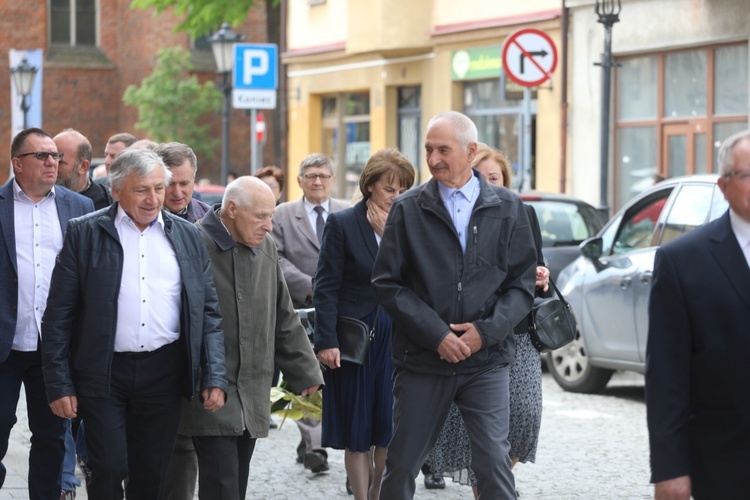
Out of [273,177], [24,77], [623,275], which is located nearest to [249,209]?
[273,177]

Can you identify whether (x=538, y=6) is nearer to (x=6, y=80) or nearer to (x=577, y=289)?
(x=577, y=289)

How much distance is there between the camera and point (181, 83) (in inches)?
1692

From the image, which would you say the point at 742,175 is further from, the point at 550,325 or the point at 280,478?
the point at 280,478

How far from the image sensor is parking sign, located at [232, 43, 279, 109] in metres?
21.3

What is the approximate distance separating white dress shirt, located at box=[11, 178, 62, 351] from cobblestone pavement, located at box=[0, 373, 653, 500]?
4.78 feet

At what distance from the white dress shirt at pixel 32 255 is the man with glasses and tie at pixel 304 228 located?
2696mm

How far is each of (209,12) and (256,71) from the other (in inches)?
506

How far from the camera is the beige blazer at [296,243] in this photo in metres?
10.2

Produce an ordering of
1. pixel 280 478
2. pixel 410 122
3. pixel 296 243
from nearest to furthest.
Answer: pixel 280 478 → pixel 296 243 → pixel 410 122

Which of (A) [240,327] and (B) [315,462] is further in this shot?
(B) [315,462]

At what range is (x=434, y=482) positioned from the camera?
30.2 ft

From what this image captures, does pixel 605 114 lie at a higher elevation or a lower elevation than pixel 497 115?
lower

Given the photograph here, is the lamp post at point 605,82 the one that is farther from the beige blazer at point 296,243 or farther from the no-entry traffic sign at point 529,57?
the beige blazer at point 296,243

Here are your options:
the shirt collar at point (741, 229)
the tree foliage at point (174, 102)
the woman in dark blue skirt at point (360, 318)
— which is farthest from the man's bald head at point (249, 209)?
the tree foliage at point (174, 102)
